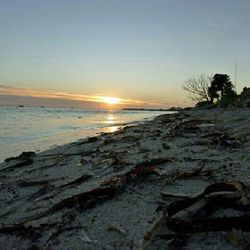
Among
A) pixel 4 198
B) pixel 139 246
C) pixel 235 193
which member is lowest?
pixel 4 198

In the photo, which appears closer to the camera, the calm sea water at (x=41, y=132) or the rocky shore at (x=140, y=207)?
the rocky shore at (x=140, y=207)

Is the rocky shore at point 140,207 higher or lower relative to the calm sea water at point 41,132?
higher

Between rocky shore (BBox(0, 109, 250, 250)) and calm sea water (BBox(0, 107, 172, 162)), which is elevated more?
rocky shore (BBox(0, 109, 250, 250))

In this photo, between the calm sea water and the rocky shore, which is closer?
the rocky shore

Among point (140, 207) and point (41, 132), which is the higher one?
point (140, 207)

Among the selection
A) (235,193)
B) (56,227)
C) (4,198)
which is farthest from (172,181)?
(4,198)

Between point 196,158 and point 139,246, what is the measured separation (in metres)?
3.71

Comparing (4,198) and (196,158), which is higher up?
(196,158)

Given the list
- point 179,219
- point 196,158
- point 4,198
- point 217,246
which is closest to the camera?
point 217,246

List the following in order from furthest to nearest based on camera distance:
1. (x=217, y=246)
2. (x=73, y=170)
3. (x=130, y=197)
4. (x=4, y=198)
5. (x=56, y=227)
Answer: (x=73, y=170) < (x=4, y=198) < (x=130, y=197) < (x=56, y=227) < (x=217, y=246)

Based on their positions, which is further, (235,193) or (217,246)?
(235,193)

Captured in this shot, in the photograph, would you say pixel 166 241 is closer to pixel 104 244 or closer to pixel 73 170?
pixel 104 244

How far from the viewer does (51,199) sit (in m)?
5.11

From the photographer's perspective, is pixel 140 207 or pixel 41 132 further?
pixel 41 132
